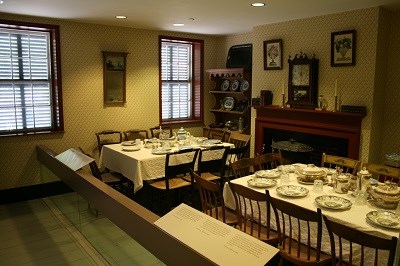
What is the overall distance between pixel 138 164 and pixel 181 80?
9.73 feet

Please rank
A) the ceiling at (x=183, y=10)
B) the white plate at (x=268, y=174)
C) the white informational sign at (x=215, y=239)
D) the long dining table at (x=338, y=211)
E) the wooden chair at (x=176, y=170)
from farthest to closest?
1. the wooden chair at (x=176, y=170)
2. the ceiling at (x=183, y=10)
3. the white plate at (x=268, y=174)
4. the long dining table at (x=338, y=211)
5. the white informational sign at (x=215, y=239)

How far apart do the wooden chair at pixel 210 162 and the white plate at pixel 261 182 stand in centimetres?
116

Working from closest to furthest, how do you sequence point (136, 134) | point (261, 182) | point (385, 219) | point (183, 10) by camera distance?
point (385, 219)
point (261, 182)
point (183, 10)
point (136, 134)

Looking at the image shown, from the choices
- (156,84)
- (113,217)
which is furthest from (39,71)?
(113,217)

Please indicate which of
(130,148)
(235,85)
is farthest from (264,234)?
(235,85)

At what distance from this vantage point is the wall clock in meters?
4.71

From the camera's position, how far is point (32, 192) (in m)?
5.00

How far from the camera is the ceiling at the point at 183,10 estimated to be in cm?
386

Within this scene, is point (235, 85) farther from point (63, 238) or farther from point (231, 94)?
point (63, 238)

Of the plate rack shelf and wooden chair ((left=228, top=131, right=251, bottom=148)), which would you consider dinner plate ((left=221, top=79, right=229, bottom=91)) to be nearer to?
the plate rack shelf

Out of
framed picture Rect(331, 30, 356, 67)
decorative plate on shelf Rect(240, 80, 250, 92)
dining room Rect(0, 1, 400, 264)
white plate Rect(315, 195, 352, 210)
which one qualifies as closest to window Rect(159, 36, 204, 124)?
dining room Rect(0, 1, 400, 264)

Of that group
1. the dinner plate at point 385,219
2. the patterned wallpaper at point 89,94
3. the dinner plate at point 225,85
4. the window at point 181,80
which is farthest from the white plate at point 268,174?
the dinner plate at point 225,85

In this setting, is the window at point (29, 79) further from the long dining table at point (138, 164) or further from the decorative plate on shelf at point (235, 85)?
the decorative plate on shelf at point (235, 85)

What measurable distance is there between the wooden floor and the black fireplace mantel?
281 centimetres
